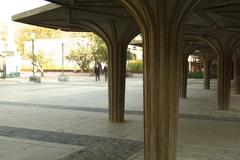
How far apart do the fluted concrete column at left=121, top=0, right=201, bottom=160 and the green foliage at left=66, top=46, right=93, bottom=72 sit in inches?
Answer: 1811

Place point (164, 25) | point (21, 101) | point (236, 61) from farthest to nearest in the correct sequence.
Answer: point (236, 61)
point (21, 101)
point (164, 25)

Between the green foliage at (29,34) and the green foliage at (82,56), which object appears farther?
the green foliage at (29,34)

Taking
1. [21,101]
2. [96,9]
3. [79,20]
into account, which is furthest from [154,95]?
[21,101]

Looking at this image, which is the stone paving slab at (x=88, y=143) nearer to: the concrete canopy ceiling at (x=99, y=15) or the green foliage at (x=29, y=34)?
the concrete canopy ceiling at (x=99, y=15)

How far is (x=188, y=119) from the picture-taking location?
14.2 m

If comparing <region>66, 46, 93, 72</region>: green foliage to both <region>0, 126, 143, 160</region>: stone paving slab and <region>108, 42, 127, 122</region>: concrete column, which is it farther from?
<region>0, 126, 143, 160</region>: stone paving slab

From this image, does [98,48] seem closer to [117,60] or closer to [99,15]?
[117,60]

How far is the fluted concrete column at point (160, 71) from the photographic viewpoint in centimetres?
727

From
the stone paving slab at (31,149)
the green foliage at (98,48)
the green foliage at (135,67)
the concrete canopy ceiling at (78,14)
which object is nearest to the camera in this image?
the stone paving slab at (31,149)

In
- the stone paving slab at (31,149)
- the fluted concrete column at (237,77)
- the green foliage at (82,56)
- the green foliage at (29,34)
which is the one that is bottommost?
the stone paving slab at (31,149)

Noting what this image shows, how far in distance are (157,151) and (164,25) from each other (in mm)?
2263

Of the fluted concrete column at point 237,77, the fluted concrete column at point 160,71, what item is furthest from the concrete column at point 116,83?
the fluted concrete column at point 237,77

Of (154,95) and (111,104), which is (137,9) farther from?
(111,104)

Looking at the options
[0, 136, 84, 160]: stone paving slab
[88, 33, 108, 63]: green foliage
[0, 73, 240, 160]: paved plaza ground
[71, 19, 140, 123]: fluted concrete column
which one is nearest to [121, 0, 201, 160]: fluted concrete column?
[0, 73, 240, 160]: paved plaza ground
